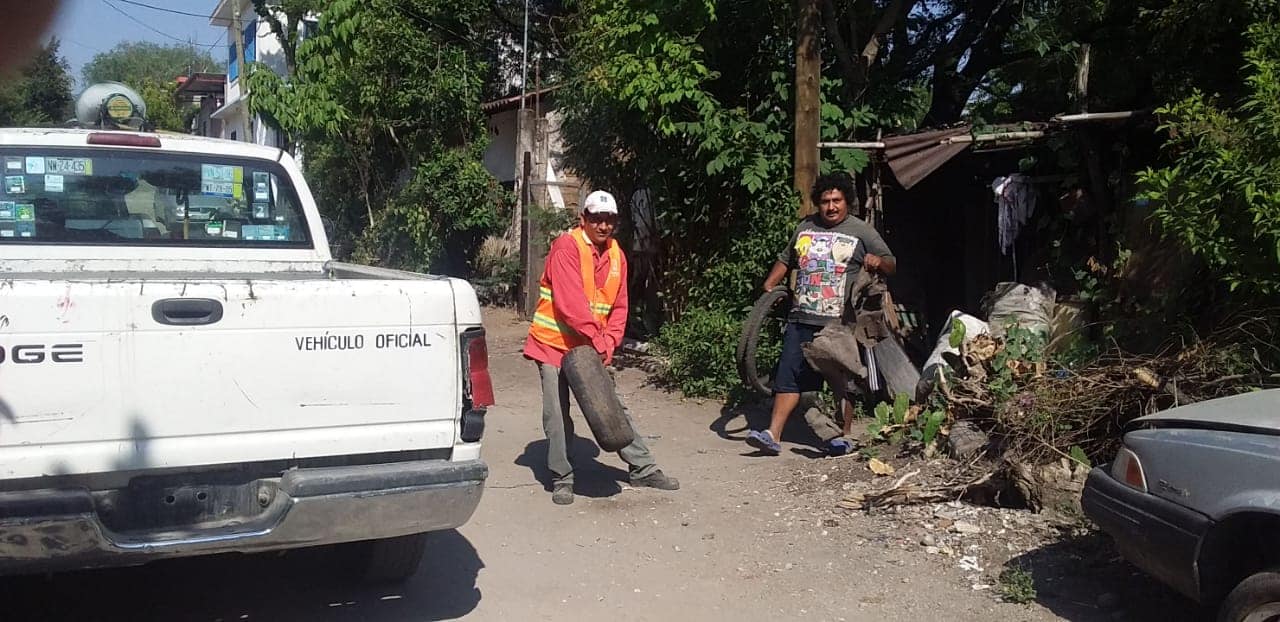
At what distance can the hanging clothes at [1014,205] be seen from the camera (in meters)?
7.91

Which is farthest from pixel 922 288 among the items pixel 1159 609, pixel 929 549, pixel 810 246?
pixel 1159 609

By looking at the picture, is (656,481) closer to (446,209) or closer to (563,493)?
(563,493)

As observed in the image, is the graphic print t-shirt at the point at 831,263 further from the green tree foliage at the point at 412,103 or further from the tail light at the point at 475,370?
the green tree foliage at the point at 412,103

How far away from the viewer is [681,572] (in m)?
5.06

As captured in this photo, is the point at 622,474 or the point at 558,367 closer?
the point at 558,367

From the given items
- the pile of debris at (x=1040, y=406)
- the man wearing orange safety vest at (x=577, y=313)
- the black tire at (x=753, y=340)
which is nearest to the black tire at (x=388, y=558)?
the man wearing orange safety vest at (x=577, y=313)

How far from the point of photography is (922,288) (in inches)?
391

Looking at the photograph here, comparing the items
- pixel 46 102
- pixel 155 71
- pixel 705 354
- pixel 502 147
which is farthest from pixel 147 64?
pixel 705 354

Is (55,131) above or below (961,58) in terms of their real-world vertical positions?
below

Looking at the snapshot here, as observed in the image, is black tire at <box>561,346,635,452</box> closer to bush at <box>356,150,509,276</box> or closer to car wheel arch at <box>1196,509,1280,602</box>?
car wheel arch at <box>1196,509,1280,602</box>

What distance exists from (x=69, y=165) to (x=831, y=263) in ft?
13.9

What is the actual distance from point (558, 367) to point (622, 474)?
1.01 m

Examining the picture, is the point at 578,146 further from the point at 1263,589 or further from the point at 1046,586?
the point at 1263,589

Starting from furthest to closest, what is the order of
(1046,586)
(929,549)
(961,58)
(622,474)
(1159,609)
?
(961,58) → (622,474) → (929,549) → (1046,586) → (1159,609)
